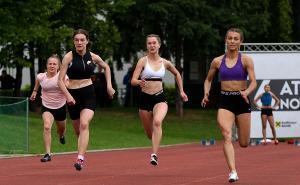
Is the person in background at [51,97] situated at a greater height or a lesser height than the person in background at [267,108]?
greater

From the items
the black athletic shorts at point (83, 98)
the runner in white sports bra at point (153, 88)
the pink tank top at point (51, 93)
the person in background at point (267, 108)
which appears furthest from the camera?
the person in background at point (267, 108)

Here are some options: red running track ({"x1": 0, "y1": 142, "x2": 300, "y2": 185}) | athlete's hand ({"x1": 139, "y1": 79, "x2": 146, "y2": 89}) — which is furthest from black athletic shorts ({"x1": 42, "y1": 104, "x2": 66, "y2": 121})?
athlete's hand ({"x1": 139, "y1": 79, "x2": 146, "y2": 89})

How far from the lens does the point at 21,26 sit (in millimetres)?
35500

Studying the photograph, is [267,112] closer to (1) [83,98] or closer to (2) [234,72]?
(1) [83,98]

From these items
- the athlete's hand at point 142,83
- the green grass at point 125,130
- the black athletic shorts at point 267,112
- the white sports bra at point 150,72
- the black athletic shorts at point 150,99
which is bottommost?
the green grass at point 125,130

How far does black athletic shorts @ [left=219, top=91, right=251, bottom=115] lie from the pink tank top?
18.8ft

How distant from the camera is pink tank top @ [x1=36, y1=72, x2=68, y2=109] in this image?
20.0 metres

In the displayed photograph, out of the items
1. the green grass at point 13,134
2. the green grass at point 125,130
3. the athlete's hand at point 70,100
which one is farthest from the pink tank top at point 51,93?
the green grass at point 125,130

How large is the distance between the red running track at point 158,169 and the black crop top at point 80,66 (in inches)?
64.1

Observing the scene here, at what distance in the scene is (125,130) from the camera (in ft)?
119

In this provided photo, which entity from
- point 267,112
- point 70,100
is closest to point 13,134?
point 267,112

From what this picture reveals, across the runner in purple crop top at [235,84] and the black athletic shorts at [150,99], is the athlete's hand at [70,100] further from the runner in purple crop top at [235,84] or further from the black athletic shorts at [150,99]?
the runner in purple crop top at [235,84]

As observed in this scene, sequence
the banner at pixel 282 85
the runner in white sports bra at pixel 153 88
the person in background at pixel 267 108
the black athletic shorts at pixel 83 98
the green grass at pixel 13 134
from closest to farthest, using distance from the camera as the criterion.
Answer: the black athletic shorts at pixel 83 98 → the runner in white sports bra at pixel 153 88 → the green grass at pixel 13 134 → the person in background at pixel 267 108 → the banner at pixel 282 85

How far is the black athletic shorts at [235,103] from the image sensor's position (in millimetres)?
14953
